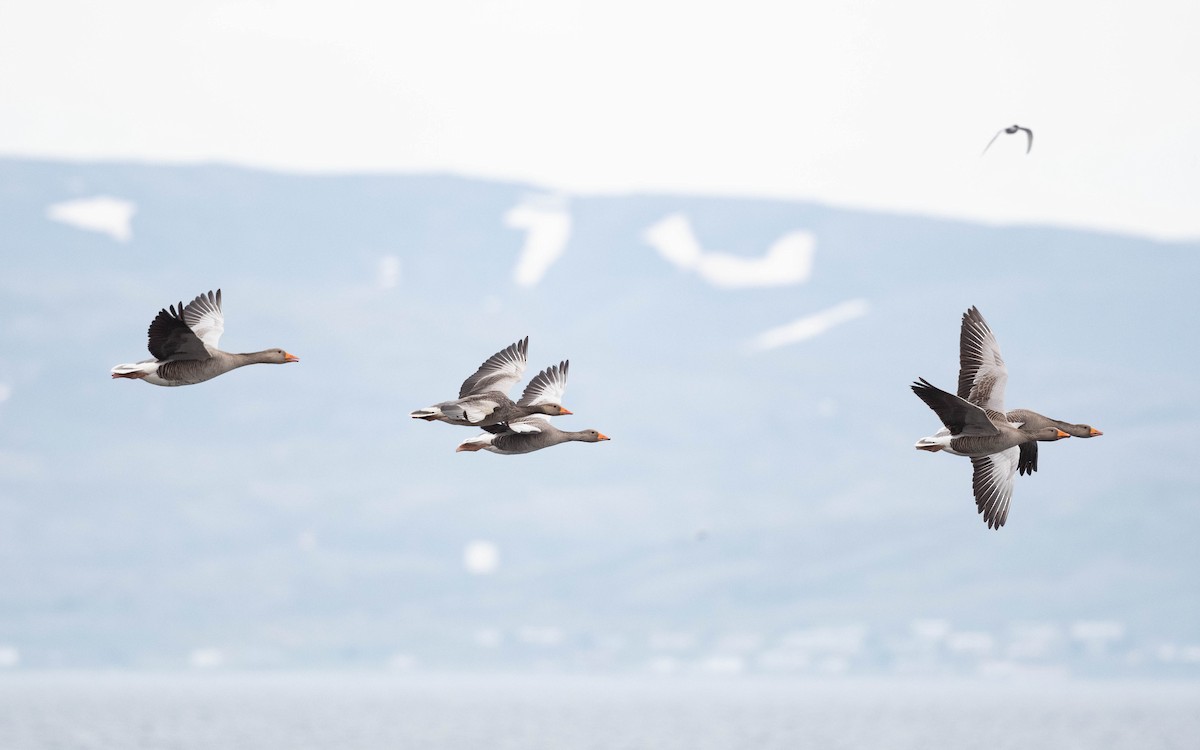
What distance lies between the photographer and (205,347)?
132 ft

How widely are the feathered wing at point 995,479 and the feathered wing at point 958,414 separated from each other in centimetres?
334

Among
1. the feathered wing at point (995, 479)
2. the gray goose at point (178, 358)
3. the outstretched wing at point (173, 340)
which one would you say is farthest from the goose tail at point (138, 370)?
the feathered wing at point (995, 479)

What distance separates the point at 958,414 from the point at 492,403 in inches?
422

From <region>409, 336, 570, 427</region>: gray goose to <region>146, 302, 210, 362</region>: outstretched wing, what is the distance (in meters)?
4.45

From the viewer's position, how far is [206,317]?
43.2m

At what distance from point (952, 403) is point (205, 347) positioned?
48.2 feet

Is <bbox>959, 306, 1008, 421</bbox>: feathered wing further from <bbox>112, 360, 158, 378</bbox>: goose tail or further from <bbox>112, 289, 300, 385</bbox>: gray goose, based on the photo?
<bbox>112, 360, 158, 378</bbox>: goose tail

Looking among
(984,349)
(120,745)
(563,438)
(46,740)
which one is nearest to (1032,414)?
(984,349)

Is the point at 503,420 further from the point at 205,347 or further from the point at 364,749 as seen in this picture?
the point at 364,749

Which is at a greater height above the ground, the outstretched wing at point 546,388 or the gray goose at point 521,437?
the outstretched wing at point 546,388

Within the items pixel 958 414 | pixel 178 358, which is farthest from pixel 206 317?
pixel 958 414

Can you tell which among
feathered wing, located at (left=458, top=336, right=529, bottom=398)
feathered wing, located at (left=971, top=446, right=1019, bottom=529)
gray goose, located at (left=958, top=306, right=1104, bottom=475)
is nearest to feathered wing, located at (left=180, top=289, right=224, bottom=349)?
feathered wing, located at (left=458, top=336, right=529, bottom=398)

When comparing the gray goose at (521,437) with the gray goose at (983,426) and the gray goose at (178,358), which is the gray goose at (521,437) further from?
the gray goose at (983,426)

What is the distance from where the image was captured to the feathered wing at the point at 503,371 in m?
49.5
